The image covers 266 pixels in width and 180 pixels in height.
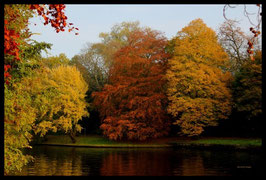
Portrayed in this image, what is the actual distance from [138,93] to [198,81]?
249 inches

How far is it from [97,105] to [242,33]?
18025mm


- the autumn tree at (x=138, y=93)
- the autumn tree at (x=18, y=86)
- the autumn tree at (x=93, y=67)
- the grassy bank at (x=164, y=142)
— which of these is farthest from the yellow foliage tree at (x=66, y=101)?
the autumn tree at (x=18, y=86)

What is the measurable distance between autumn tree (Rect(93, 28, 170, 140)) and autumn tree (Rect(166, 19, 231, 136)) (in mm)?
1720

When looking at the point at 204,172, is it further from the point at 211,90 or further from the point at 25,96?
the point at 211,90

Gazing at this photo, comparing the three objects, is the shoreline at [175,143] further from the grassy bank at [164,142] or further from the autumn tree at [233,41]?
the autumn tree at [233,41]

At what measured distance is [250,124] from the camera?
27.8m

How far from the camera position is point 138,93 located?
31.8 m

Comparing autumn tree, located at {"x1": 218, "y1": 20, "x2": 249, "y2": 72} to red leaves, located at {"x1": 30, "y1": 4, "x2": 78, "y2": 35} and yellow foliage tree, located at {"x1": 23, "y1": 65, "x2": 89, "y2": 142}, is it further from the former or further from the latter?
red leaves, located at {"x1": 30, "y1": 4, "x2": 78, "y2": 35}

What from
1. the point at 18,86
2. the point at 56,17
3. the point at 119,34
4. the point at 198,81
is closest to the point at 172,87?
the point at 198,81

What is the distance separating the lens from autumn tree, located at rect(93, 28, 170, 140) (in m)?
30.3

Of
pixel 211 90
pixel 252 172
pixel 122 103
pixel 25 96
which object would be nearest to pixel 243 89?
pixel 211 90

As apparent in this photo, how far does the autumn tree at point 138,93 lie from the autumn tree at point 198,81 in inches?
67.7

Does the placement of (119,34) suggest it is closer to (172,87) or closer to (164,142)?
(172,87)

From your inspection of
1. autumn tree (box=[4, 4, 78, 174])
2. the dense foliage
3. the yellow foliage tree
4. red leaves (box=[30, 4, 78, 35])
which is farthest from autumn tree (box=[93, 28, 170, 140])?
red leaves (box=[30, 4, 78, 35])
